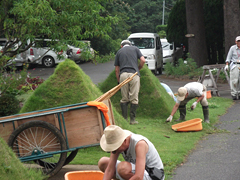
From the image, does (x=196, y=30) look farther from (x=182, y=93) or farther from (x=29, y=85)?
(x=182, y=93)

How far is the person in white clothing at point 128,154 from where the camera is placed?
4312 millimetres

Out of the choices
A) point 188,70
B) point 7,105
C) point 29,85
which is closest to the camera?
point 7,105

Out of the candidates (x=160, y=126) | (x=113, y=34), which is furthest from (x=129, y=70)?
(x=113, y=34)

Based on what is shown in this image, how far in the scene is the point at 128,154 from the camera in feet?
15.1

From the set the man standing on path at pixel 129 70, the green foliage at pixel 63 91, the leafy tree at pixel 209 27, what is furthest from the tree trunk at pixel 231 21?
the green foliage at pixel 63 91

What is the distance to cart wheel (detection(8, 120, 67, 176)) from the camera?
5.59 metres

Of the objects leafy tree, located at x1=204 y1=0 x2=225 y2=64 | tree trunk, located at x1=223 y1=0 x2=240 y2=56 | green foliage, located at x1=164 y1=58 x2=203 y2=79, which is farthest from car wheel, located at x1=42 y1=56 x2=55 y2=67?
tree trunk, located at x1=223 y1=0 x2=240 y2=56

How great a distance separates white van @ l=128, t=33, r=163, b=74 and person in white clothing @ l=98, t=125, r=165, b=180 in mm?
17950

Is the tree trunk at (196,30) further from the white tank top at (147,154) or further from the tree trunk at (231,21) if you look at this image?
the white tank top at (147,154)

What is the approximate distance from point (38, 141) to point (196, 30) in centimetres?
1607

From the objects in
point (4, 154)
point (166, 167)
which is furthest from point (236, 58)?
point (4, 154)

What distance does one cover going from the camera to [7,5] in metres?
8.99

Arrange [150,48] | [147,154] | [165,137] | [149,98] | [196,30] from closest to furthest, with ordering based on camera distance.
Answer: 1. [147,154]
2. [165,137]
3. [149,98]
4. [196,30]
5. [150,48]

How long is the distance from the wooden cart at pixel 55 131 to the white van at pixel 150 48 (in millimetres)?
16975
